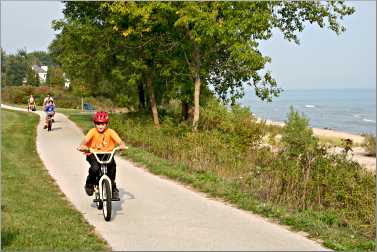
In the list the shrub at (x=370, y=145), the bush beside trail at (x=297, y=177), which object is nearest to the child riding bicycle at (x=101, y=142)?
the bush beside trail at (x=297, y=177)

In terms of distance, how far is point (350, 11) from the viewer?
21.5 meters

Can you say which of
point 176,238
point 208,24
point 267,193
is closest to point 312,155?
point 267,193

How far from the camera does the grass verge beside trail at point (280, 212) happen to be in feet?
24.1

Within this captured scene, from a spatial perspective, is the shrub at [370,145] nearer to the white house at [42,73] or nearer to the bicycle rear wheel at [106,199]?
the white house at [42,73]

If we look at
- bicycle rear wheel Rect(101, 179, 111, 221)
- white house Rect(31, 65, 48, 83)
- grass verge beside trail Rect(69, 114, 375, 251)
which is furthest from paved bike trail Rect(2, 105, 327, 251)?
white house Rect(31, 65, 48, 83)

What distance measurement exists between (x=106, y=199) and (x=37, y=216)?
1.07 meters

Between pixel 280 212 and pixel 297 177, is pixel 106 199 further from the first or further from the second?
pixel 297 177

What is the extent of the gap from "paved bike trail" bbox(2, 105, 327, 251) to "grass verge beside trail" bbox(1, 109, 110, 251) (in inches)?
10.1

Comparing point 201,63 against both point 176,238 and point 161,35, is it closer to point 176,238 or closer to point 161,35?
point 161,35

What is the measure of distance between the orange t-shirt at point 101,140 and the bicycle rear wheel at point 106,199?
551mm

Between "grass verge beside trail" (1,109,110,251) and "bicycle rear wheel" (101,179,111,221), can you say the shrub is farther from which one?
"bicycle rear wheel" (101,179,111,221)

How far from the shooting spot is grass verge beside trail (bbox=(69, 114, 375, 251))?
7356mm

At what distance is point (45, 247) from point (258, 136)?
52.6ft

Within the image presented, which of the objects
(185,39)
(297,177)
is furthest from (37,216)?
(185,39)
